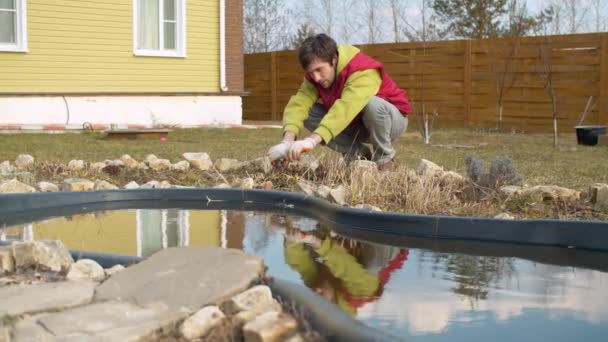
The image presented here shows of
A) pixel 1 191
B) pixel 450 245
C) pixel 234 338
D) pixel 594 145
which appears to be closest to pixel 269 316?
pixel 234 338

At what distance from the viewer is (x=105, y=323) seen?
84.9 inches

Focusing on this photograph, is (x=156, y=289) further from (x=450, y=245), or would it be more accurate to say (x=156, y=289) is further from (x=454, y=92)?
(x=454, y=92)

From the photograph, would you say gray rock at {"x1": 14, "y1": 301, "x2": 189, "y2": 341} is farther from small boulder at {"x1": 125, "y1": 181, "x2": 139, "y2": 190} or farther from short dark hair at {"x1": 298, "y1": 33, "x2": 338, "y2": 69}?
small boulder at {"x1": 125, "y1": 181, "x2": 139, "y2": 190}

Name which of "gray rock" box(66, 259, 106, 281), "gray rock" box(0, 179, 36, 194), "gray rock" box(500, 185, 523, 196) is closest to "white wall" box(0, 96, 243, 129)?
"gray rock" box(0, 179, 36, 194)

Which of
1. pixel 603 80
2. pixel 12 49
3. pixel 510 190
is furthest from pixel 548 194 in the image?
pixel 12 49

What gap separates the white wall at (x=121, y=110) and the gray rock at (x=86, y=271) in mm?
10498

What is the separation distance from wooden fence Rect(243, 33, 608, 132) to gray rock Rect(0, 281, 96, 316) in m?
11.4

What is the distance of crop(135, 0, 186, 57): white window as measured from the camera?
46.8 feet

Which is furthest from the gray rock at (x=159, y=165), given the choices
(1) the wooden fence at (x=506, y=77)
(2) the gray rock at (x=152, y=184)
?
(1) the wooden fence at (x=506, y=77)

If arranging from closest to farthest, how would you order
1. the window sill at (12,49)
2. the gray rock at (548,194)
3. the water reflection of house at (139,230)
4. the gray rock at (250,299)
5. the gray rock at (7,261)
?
the gray rock at (250,299), the gray rock at (7,261), the water reflection of house at (139,230), the gray rock at (548,194), the window sill at (12,49)

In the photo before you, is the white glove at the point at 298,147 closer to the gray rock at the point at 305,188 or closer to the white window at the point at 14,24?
the gray rock at the point at 305,188

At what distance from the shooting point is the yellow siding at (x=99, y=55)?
12.9m

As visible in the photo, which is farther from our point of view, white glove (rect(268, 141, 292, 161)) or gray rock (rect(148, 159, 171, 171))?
gray rock (rect(148, 159, 171, 171))

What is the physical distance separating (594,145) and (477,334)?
883 cm
